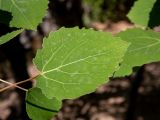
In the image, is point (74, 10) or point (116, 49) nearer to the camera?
point (116, 49)

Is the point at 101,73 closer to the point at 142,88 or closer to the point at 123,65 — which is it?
the point at 123,65

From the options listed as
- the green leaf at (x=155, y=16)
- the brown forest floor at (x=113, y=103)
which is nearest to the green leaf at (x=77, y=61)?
the green leaf at (x=155, y=16)

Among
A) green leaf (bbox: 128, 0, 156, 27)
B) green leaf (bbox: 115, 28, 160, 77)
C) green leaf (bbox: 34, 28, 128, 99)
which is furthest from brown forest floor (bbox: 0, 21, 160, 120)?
green leaf (bbox: 34, 28, 128, 99)

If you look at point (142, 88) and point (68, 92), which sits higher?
point (68, 92)

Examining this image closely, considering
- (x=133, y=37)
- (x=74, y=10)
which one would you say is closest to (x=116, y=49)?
(x=133, y=37)

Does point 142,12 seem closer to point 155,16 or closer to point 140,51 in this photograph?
point 155,16

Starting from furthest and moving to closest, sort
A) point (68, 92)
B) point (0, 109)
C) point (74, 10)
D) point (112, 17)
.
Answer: point (112, 17) < point (74, 10) < point (0, 109) < point (68, 92)

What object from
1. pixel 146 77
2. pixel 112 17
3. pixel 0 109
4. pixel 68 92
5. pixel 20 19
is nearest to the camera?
pixel 68 92
